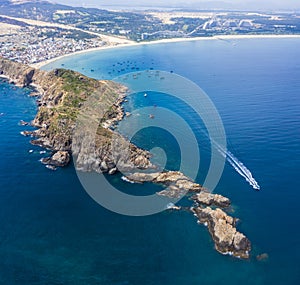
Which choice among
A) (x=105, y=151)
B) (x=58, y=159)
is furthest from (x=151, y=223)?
(x=58, y=159)

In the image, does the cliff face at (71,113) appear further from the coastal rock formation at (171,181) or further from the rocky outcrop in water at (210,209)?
the rocky outcrop in water at (210,209)

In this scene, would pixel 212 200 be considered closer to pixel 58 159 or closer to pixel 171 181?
pixel 171 181

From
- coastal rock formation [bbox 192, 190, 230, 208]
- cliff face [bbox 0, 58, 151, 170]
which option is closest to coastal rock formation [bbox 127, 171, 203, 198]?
coastal rock formation [bbox 192, 190, 230, 208]

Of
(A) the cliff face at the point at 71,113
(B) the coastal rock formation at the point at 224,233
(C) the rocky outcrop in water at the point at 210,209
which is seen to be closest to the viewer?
(B) the coastal rock formation at the point at 224,233

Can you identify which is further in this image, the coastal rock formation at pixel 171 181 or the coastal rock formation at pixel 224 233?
the coastal rock formation at pixel 171 181

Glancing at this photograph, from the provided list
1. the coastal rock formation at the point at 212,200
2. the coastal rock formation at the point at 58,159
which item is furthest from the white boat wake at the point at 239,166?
the coastal rock formation at the point at 58,159

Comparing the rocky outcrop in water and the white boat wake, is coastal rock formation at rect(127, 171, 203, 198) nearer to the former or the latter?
the rocky outcrop in water

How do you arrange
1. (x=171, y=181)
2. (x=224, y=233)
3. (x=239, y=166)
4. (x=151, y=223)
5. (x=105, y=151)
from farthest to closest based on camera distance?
(x=105, y=151) < (x=239, y=166) < (x=171, y=181) < (x=151, y=223) < (x=224, y=233)
